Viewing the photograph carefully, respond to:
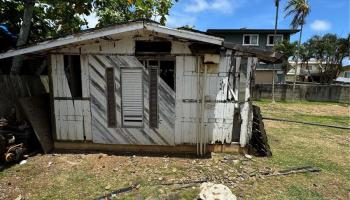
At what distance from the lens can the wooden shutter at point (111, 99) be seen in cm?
737

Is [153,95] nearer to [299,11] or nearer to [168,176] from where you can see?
[168,176]

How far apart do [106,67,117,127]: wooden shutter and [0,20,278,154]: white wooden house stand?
0.09 feet

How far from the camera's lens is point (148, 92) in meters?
7.38

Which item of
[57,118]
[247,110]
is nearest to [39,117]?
[57,118]

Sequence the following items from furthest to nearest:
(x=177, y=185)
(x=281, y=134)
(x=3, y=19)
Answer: (x=281, y=134), (x=3, y=19), (x=177, y=185)

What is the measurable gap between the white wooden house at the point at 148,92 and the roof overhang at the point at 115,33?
1.3 inches

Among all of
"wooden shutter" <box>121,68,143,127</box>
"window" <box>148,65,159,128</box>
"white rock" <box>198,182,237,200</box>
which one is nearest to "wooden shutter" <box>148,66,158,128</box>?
"window" <box>148,65,159,128</box>

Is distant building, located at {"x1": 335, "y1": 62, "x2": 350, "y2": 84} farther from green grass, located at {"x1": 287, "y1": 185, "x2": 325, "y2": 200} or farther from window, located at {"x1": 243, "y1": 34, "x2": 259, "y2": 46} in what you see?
green grass, located at {"x1": 287, "y1": 185, "x2": 325, "y2": 200}

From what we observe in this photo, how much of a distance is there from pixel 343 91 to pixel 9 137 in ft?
85.1

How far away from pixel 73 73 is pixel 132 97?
5.80 ft

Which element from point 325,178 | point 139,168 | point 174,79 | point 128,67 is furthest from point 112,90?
point 325,178

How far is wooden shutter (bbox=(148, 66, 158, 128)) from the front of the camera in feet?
23.9

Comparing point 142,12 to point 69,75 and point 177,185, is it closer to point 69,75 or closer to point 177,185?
point 69,75

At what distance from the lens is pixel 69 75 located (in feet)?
24.5
